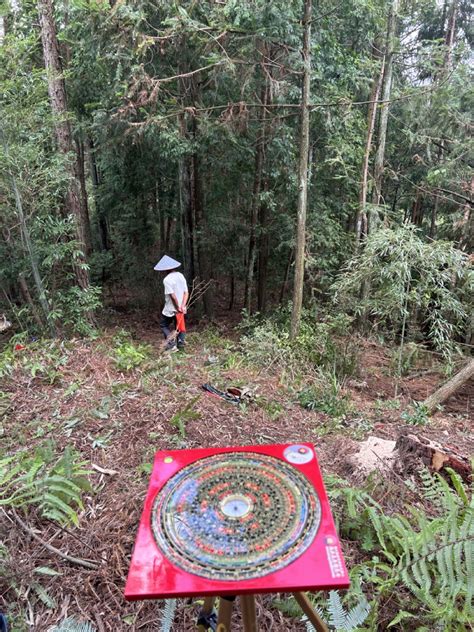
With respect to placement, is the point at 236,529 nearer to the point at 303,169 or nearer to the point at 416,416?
the point at 416,416

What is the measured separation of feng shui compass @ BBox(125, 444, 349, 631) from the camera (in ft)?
4.06

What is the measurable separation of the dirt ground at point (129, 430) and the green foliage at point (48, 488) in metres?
0.10

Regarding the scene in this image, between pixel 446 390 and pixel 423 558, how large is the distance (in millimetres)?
5069

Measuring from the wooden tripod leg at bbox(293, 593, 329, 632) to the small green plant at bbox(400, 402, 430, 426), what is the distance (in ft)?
12.2

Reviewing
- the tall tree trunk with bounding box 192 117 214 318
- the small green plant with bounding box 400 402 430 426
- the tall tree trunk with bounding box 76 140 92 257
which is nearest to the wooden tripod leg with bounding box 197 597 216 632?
the small green plant with bounding box 400 402 430 426

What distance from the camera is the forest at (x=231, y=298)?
2041 millimetres

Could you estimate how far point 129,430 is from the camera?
3416 mm

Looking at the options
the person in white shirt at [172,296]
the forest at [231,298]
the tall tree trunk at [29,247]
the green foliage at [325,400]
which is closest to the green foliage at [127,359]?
the forest at [231,298]

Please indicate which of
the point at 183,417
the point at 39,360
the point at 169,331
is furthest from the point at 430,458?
the point at 169,331

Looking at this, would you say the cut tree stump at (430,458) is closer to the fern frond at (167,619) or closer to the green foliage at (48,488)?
the fern frond at (167,619)

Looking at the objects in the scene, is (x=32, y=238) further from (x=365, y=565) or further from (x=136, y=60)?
(x=365, y=565)

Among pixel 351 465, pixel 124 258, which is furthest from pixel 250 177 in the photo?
pixel 351 465

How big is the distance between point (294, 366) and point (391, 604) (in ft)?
13.8

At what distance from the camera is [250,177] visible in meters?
9.73
